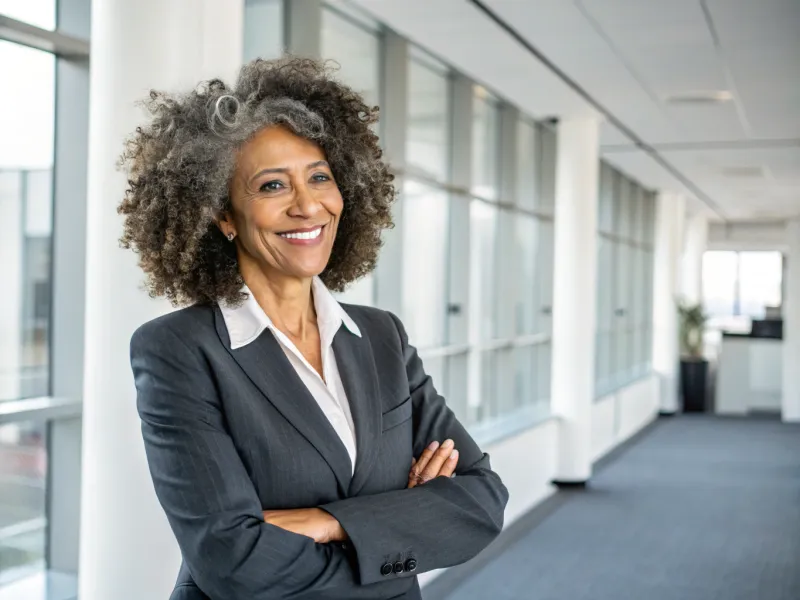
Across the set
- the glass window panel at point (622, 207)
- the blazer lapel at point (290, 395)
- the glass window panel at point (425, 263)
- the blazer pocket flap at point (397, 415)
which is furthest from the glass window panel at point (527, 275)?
the blazer lapel at point (290, 395)

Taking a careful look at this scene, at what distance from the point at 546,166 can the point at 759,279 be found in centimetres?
1535

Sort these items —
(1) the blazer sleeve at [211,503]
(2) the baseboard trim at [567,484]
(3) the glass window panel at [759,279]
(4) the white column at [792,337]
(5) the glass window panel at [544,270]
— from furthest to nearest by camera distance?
(3) the glass window panel at [759,279]
(4) the white column at [792,337]
(5) the glass window panel at [544,270]
(2) the baseboard trim at [567,484]
(1) the blazer sleeve at [211,503]

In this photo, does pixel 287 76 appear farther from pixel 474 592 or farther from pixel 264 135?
pixel 474 592

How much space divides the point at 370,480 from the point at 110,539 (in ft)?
4.78

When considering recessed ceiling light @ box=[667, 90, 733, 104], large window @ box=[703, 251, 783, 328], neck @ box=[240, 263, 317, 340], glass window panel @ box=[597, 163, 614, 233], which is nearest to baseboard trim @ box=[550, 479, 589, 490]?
recessed ceiling light @ box=[667, 90, 733, 104]

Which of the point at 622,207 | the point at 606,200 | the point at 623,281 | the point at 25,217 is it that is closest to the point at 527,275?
the point at 606,200

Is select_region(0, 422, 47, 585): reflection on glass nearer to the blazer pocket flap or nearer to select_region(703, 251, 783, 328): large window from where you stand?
the blazer pocket flap

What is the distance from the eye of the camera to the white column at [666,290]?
1598cm

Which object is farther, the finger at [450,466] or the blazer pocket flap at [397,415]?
the finger at [450,466]

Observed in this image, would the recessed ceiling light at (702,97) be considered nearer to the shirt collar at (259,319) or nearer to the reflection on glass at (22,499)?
the reflection on glass at (22,499)

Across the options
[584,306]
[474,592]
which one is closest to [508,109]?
[584,306]

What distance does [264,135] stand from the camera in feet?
6.27

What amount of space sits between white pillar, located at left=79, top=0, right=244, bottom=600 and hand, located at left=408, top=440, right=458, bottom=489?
4.11 feet

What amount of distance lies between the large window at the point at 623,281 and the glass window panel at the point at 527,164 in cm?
291
